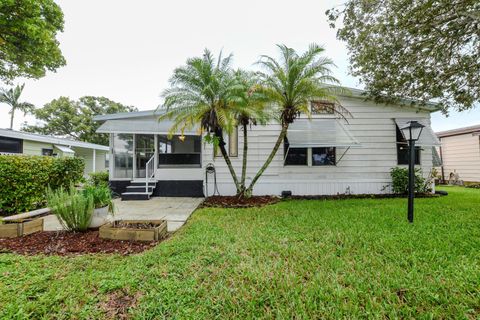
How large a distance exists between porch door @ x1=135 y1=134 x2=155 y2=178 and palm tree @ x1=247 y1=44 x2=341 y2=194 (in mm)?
8090

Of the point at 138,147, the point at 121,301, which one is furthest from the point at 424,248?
the point at 138,147

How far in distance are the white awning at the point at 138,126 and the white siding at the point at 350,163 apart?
2.40 meters

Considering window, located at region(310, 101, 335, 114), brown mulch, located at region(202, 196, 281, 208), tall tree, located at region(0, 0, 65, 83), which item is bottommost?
brown mulch, located at region(202, 196, 281, 208)

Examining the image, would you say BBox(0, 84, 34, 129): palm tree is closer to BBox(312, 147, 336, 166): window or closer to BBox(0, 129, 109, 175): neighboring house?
BBox(0, 129, 109, 175): neighboring house

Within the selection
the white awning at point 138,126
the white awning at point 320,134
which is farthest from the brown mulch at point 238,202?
the white awning at point 138,126

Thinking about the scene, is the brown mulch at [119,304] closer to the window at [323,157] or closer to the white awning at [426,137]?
the window at [323,157]

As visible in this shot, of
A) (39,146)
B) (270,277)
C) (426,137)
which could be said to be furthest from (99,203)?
(39,146)

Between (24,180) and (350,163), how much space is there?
13900mm

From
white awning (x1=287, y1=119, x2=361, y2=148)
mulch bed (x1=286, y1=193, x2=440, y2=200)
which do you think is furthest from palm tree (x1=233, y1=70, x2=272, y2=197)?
mulch bed (x1=286, y1=193, x2=440, y2=200)

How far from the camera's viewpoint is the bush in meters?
7.05

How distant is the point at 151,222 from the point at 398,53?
10917mm

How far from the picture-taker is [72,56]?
1394 cm

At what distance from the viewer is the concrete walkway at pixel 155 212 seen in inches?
250

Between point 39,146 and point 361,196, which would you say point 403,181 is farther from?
Answer: point 39,146
